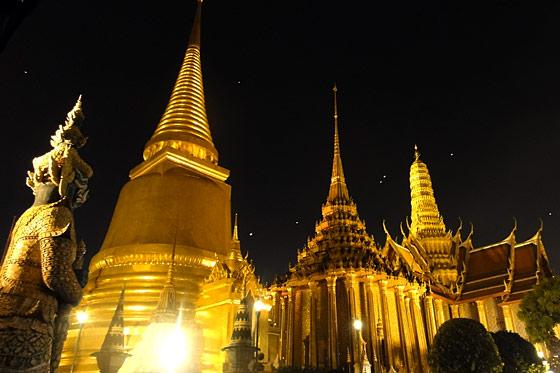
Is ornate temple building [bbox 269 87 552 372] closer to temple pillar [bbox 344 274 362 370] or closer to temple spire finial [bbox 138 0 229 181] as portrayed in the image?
temple pillar [bbox 344 274 362 370]

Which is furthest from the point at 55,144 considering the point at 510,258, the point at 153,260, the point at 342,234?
the point at 510,258

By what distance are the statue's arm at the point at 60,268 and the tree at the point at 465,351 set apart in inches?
331

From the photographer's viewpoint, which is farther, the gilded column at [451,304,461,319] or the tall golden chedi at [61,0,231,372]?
the gilded column at [451,304,461,319]

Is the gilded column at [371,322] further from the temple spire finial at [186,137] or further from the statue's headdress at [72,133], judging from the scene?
the statue's headdress at [72,133]

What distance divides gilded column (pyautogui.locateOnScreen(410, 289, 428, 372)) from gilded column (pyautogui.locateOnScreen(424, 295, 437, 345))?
0.57 meters

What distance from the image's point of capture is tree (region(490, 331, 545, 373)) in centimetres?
1027

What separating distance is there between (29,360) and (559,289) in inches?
716

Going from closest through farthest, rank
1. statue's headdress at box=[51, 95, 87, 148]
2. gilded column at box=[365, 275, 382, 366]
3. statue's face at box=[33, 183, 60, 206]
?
1. statue's face at box=[33, 183, 60, 206]
2. statue's headdress at box=[51, 95, 87, 148]
3. gilded column at box=[365, 275, 382, 366]

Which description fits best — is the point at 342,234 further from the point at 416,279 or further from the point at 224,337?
the point at 224,337

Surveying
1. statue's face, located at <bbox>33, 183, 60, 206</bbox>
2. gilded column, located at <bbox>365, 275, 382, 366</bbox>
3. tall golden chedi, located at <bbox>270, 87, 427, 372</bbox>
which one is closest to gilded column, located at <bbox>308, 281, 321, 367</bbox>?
tall golden chedi, located at <bbox>270, 87, 427, 372</bbox>

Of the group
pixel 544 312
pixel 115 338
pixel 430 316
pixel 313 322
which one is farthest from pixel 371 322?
pixel 115 338

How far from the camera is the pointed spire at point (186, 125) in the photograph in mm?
17812

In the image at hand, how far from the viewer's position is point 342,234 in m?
18.3

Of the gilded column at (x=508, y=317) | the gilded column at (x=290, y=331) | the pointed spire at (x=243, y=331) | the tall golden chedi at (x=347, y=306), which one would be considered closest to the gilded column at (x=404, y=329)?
the tall golden chedi at (x=347, y=306)
